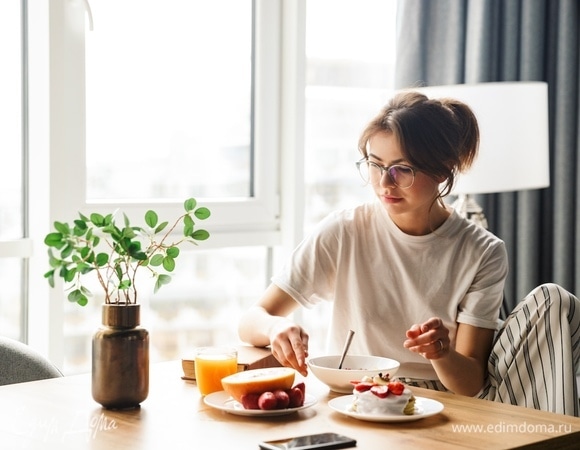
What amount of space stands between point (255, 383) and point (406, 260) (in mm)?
701

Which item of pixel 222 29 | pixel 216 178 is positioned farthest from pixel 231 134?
pixel 222 29

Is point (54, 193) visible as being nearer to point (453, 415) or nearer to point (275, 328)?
point (275, 328)

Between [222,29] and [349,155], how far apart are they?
0.60 metres

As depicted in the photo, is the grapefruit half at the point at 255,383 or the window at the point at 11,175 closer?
the grapefruit half at the point at 255,383

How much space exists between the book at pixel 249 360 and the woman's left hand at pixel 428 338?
297 millimetres

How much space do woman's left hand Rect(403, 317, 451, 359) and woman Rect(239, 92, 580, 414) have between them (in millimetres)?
245

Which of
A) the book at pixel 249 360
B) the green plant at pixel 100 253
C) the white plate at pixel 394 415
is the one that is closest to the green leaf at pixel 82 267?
the green plant at pixel 100 253

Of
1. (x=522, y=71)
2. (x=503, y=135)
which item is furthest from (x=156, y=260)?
(x=522, y=71)

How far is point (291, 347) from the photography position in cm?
172

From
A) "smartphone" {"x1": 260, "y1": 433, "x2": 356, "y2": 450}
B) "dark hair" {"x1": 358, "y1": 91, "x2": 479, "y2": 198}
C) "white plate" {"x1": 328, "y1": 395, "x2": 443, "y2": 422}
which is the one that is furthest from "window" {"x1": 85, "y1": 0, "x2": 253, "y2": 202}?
"smartphone" {"x1": 260, "y1": 433, "x2": 356, "y2": 450}

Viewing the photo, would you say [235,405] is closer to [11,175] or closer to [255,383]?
[255,383]

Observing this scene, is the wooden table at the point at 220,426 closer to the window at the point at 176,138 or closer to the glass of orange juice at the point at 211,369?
the glass of orange juice at the point at 211,369

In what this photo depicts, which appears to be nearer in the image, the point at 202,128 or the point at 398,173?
the point at 398,173

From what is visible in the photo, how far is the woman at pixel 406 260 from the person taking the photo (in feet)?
6.61
